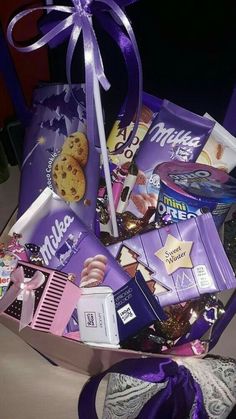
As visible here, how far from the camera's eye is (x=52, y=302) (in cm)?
65

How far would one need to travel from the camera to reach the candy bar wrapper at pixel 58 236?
73cm

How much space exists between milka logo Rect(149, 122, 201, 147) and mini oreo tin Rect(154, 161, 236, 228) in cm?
4

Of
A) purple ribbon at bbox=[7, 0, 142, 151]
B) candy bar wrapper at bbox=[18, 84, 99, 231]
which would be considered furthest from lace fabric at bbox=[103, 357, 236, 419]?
purple ribbon at bbox=[7, 0, 142, 151]

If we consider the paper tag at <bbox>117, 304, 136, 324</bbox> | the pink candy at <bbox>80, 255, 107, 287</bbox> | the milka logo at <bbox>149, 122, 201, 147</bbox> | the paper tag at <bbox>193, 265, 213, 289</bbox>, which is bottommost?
the paper tag at <bbox>193, 265, 213, 289</bbox>

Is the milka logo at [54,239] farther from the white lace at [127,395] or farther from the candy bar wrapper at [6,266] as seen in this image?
the white lace at [127,395]

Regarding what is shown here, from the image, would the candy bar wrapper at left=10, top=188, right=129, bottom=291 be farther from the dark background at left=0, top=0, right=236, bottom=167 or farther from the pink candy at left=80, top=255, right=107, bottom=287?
the dark background at left=0, top=0, right=236, bottom=167

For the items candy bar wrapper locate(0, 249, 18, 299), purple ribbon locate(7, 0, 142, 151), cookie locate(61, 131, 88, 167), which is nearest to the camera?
purple ribbon locate(7, 0, 142, 151)

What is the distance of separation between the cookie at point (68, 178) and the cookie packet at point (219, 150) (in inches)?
7.9

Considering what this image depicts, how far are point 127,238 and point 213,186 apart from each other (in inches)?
5.8

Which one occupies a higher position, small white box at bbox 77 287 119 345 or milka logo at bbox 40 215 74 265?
milka logo at bbox 40 215 74 265

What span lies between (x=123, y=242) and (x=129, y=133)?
7.5 inches

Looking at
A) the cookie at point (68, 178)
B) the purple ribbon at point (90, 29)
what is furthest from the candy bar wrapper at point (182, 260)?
the purple ribbon at point (90, 29)

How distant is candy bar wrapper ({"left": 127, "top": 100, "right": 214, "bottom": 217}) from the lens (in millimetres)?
811

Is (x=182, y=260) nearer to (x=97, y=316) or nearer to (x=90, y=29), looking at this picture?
(x=97, y=316)
